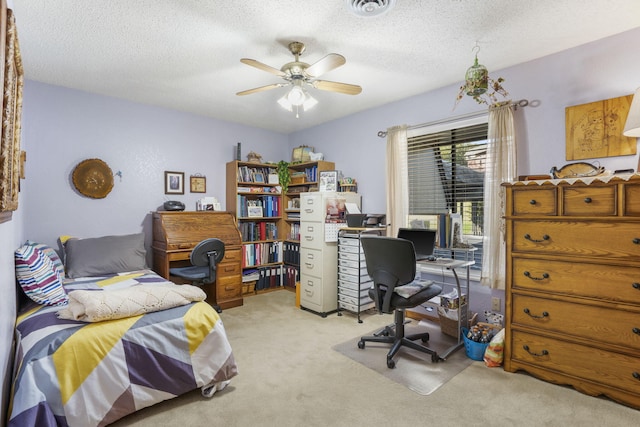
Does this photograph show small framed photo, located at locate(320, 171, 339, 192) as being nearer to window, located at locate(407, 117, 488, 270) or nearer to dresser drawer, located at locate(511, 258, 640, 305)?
window, located at locate(407, 117, 488, 270)

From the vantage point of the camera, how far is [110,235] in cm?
366

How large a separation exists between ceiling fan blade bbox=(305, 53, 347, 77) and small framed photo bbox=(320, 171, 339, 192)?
1802mm

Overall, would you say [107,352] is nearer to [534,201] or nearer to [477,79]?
[534,201]

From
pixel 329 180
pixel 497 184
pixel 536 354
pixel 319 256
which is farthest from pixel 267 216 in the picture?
pixel 536 354

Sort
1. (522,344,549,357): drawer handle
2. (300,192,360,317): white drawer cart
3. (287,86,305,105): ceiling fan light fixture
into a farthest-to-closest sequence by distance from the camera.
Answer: (300,192,360,317): white drawer cart
(287,86,305,105): ceiling fan light fixture
(522,344,549,357): drawer handle

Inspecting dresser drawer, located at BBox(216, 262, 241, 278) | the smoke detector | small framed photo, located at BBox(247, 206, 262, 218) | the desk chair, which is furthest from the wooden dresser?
the smoke detector

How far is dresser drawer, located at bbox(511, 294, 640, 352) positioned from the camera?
6.32 ft

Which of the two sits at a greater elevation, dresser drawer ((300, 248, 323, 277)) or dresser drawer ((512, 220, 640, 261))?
dresser drawer ((512, 220, 640, 261))

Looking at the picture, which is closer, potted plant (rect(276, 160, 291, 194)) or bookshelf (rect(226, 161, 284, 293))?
bookshelf (rect(226, 161, 284, 293))

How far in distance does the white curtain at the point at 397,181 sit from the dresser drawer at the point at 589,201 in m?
1.63

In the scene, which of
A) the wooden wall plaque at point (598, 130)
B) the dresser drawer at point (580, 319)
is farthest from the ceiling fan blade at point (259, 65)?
the dresser drawer at point (580, 319)

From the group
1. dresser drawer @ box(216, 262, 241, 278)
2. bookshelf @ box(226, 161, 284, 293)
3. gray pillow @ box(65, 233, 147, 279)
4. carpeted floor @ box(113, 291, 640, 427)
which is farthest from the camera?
bookshelf @ box(226, 161, 284, 293)

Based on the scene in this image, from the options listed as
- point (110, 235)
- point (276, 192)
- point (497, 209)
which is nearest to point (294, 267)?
point (276, 192)

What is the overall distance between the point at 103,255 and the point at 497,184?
388 centimetres
